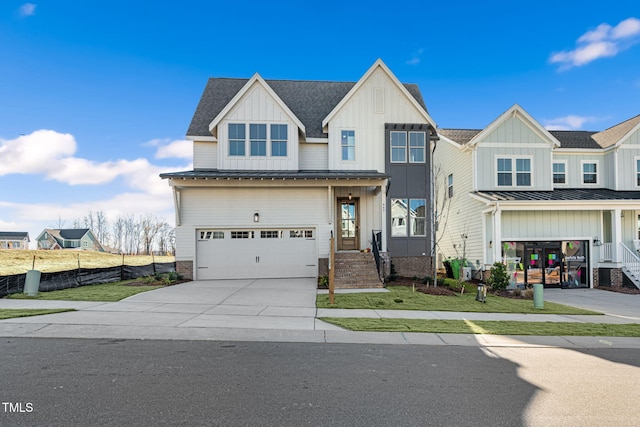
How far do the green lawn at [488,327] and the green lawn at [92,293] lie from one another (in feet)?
23.5

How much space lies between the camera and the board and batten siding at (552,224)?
1878cm

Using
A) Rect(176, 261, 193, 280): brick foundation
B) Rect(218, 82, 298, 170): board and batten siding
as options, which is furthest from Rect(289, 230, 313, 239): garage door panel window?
Rect(176, 261, 193, 280): brick foundation

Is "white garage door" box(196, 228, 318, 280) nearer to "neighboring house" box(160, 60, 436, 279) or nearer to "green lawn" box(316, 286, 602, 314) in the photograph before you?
"neighboring house" box(160, 60, 436, 279)

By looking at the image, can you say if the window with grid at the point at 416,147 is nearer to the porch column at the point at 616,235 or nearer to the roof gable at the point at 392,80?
the roof gable at the point at 392,80

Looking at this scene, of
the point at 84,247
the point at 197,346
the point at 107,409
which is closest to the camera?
the point at 107,409

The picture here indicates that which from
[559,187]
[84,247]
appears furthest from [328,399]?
[84,247]

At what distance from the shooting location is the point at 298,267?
17.8m

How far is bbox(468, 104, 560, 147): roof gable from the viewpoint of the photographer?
20.0m

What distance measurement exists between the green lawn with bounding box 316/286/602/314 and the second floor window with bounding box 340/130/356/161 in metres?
7.67

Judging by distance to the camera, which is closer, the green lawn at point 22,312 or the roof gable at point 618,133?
the green lawn at point 22,312

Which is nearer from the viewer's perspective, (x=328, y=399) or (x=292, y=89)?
(x=328, y=399)

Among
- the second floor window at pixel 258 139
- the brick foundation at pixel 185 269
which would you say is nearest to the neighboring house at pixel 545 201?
the second floor window at pixel 258 139

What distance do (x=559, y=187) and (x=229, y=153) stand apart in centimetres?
1749

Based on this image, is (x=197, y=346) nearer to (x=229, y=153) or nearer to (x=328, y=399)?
(x=328, y=399)
